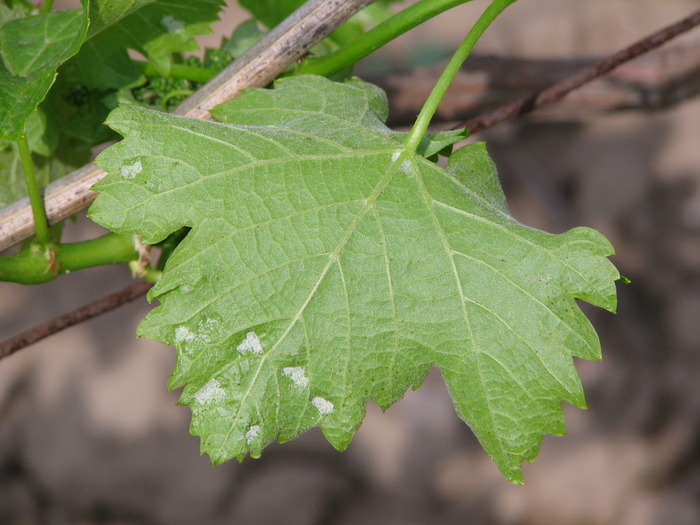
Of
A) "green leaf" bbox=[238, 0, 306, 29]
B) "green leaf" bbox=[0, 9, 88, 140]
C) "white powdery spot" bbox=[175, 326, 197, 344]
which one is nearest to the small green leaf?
"green leaf" bbox=[238, 0, 306, 29]

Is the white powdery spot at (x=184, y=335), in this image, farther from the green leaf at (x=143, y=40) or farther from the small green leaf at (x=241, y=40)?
the small green leaf at (x=241, y=40)

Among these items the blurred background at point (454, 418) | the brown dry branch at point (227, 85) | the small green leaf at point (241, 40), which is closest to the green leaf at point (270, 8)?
the small green leaf at point (241, 40)

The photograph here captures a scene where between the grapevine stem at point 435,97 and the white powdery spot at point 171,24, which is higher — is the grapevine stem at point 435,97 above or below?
below

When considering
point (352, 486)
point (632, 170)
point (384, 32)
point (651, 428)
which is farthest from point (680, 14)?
point (384, 32)

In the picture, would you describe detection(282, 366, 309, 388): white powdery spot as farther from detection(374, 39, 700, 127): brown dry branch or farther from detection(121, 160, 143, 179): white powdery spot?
detection(374, 39, 700, 127): brown dry branch

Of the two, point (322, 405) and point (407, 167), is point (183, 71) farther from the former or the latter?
point (322, 405)

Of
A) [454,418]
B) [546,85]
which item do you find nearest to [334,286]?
[546,85]
